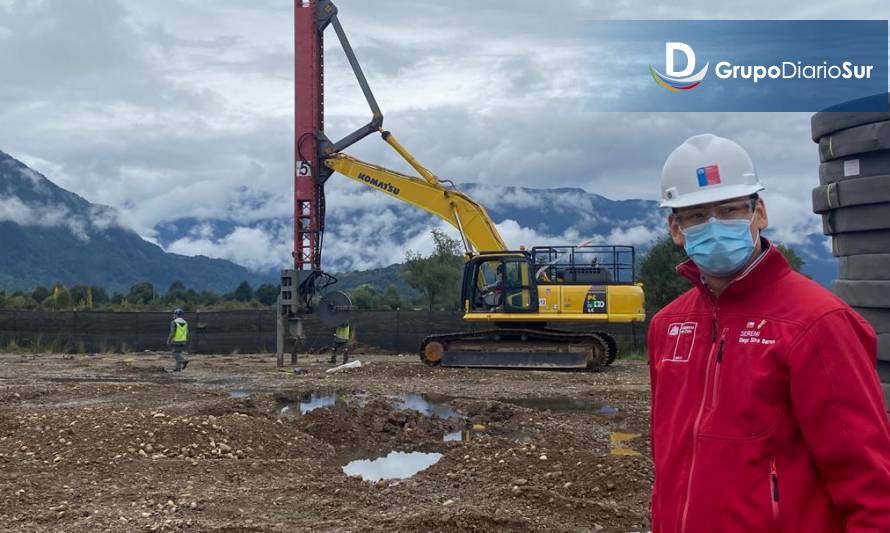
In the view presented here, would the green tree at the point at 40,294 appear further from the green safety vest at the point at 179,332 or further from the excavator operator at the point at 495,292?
the excavator operator at the point at 495,292

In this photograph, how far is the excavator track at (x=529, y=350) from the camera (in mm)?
19688

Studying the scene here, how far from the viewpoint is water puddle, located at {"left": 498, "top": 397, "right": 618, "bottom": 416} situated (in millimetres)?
13344

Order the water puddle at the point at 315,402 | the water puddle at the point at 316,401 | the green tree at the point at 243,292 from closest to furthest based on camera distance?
1. the water puddle at the point at 315,402
2. the water puddle at the point at 316,401
3. the green tree at the point at 243,292

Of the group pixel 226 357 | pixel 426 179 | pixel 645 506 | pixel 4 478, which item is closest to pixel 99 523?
pixel 4 478

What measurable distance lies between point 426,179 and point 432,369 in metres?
4.48

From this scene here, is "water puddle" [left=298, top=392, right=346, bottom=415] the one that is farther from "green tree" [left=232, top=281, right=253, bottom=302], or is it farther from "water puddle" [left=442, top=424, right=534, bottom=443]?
"green tree" [left=232, top=281, right=253, bottom=302]

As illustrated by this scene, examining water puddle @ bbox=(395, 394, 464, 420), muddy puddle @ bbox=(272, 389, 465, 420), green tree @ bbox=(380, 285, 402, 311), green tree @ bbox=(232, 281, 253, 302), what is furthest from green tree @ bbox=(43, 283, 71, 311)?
water puddle @ bbox=(395, 394, 464, 420)

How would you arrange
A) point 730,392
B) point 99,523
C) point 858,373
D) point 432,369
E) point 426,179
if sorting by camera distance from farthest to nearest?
point 426,179
point 432,369
point 99,523
point 730,392
point 858,373

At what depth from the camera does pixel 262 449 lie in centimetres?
941

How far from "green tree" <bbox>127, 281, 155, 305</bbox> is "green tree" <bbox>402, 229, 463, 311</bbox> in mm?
14953

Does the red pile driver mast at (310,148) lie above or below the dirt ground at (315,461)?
above

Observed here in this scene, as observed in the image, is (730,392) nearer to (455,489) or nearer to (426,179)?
(455,489)

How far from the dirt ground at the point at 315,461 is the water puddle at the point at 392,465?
17 centimetres

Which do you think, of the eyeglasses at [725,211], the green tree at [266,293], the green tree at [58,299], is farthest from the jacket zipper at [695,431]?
the green tree at [266,293]
